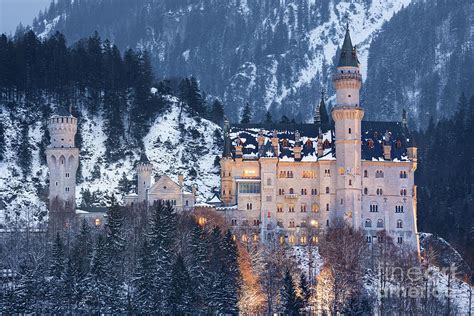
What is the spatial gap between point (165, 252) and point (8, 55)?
55562mm

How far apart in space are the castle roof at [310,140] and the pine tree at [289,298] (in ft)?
91.9

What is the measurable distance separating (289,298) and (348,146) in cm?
3104

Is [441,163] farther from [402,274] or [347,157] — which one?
[402,274]

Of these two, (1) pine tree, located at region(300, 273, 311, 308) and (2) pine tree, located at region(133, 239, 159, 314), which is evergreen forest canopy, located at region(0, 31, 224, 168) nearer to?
(2) pine tree, located at region(133, 239, 159, 314)

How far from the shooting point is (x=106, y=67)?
550ft

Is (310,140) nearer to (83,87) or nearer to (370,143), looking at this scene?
(370,143)

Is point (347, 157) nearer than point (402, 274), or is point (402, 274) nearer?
point (402, 274)

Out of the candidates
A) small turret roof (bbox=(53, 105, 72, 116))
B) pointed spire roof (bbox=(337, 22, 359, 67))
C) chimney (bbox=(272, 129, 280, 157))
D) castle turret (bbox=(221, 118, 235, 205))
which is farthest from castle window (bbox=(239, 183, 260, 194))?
small turret roof (bbox=(53, 105, 72, 116))

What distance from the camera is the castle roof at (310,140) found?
141m

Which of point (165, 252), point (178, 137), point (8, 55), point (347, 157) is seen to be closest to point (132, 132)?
point (178, 137)

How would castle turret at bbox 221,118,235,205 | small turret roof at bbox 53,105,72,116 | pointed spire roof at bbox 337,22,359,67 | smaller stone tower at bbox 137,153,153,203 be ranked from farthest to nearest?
small turret roof at bbox 53,105,72,116
smaller stone tower at bbox 137,153,153,203
pointed spire roof at bbox 337,22,359,67
castle turret at bbox 221,118,235,205

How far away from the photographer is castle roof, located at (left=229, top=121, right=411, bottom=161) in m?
141

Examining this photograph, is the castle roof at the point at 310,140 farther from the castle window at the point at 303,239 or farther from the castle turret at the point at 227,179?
the castle window at the point at 303,239

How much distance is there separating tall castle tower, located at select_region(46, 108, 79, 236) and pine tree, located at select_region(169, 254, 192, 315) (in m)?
29.3
